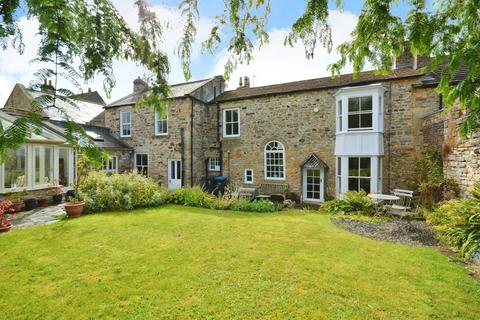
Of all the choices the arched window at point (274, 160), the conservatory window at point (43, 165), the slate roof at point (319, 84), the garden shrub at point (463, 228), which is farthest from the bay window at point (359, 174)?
the conservatory window at point (43, 165)

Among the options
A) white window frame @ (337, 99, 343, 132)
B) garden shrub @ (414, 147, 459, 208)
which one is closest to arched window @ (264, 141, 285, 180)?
white window frame @ (337, 99, 343, 132)

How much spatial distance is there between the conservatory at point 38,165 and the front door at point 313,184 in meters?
11.5

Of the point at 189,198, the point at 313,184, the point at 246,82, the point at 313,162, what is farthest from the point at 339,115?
the point at 189,198

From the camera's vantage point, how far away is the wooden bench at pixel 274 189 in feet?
44.8

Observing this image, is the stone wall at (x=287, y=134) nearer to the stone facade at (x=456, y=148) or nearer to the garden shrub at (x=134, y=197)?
the garden shrub at (x=134, y=197)

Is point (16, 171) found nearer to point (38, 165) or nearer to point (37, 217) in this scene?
point (38, 165)

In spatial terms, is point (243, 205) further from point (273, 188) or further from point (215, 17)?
point (215, 17)

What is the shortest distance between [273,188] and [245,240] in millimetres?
7929

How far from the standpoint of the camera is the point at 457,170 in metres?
8.01

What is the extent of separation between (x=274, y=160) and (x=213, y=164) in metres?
4.33

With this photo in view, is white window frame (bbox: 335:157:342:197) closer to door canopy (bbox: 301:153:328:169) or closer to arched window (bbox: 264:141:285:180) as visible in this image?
door canopy (bbox: 301:153:328:169)

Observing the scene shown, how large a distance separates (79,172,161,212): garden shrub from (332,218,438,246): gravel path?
7760 millimetres

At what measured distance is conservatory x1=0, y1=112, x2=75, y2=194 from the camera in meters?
10.3

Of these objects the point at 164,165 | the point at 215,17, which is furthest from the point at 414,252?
the point at 164,165
